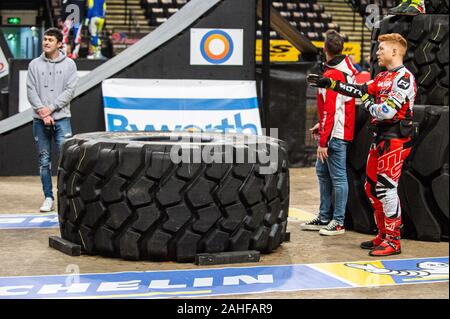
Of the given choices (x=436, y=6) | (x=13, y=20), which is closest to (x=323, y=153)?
(x=436, y=6)

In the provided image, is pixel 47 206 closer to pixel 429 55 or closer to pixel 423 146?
pixel 423 146

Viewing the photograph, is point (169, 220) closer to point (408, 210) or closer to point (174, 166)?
point (174, 166)

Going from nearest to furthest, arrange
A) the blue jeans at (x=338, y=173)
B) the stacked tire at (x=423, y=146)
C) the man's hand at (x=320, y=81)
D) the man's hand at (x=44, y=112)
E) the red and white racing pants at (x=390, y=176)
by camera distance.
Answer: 1. the red and white racing pants at (x=390, y=176)
2. the man's hand at (x=320, y=81)
3. the stacked tire at (x=423, y=146)
4. the blue jeans at (x=338, y=173)
5. the man's hand at (x=44, y=112)

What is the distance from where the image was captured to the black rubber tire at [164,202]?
556 cm

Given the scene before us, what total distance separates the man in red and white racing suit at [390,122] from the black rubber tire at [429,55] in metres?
0.91

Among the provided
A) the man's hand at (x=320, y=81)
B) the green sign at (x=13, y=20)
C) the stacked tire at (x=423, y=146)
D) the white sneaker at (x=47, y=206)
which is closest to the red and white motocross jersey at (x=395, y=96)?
the man's hand at (x=320, y=81)

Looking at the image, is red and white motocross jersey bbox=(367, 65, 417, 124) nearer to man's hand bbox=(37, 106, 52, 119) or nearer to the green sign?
man's hand bbox=(37, 106, 52, 119)

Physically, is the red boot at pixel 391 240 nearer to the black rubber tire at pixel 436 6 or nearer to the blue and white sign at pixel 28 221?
the black rubber tire at pixel 436 6

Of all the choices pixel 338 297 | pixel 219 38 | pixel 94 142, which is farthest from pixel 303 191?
pixel 338 297

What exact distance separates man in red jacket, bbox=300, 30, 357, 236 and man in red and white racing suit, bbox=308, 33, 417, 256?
0.67m

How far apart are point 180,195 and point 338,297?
1372 mm

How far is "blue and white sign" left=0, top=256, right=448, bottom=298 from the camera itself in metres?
4.78

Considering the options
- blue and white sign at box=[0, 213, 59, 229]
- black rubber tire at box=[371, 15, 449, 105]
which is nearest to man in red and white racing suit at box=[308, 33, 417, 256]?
black rubber tire at box=[371, 15, 449, 105]

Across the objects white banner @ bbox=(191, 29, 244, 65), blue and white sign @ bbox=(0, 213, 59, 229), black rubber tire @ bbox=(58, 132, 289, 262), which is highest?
white banner @ bbox=(191, 29, 244, 65)
